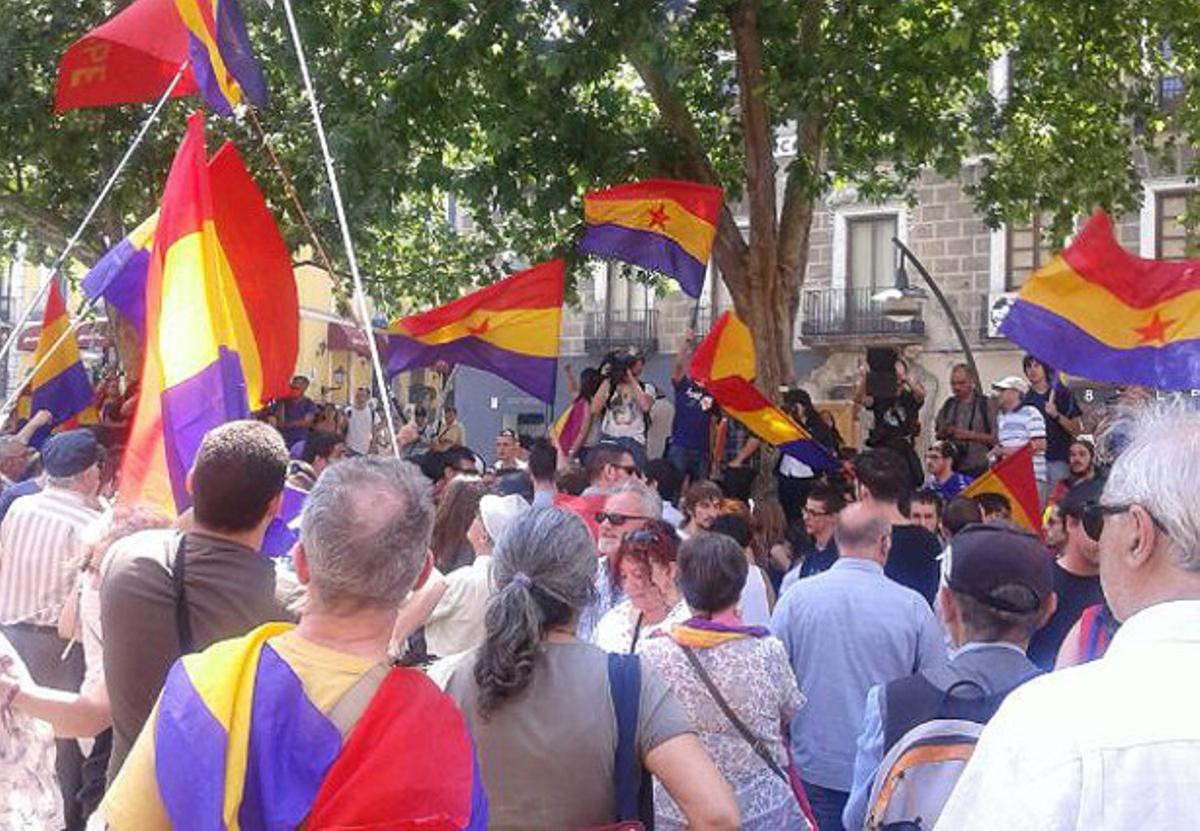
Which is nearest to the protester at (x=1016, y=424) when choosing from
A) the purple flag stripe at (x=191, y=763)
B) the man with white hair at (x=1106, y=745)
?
the purple flag stripe at (x=191, y=763)

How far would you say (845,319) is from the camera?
30.0 meters

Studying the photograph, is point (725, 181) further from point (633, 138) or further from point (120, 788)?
point (120, 788)

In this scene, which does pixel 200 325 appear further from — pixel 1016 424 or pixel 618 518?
pixel 1016 424

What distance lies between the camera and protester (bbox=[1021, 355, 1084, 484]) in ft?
41.3

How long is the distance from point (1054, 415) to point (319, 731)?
35.1ft

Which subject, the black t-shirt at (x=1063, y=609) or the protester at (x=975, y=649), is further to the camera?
the black t-shirt at (x=1063, y=609)

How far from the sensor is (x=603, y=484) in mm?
8656

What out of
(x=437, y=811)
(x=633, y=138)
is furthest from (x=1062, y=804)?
(x=633, y=138)

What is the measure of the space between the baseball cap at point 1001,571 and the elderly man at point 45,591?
3.09 m

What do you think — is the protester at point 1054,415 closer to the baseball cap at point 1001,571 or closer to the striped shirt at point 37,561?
the striped shirt at point 37,561

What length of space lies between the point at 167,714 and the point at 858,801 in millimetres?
1676

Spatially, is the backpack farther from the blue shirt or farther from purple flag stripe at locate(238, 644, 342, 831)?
the blue shirt

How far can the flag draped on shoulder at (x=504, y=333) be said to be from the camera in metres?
10.2

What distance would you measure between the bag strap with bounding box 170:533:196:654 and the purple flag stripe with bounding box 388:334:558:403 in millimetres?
6373
